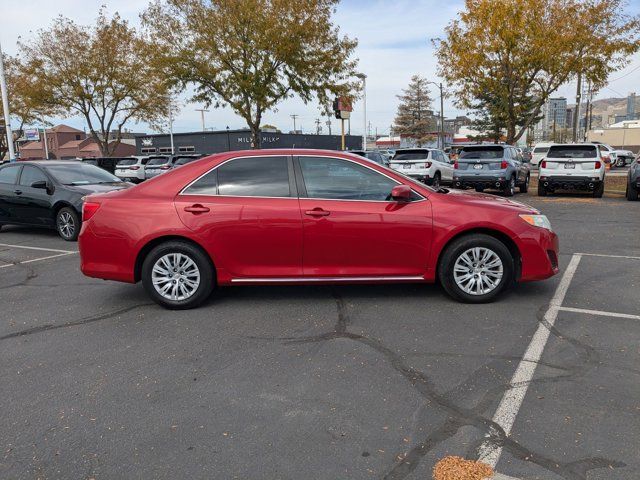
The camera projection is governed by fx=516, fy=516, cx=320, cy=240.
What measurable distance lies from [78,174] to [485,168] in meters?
11.9

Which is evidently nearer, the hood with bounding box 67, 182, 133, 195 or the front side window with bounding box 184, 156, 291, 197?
the front side window with bounding box 184, 156, 291, 197

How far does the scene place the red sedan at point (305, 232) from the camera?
5.13 metres

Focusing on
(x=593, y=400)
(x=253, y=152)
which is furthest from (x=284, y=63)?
(x=593, y=400)

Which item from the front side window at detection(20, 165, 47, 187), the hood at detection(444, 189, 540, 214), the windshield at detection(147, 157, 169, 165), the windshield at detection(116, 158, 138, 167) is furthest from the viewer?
the windshield at detection(116, 158, 138, 167)

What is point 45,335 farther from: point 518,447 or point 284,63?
point 284,63

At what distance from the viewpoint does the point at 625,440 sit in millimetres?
2844

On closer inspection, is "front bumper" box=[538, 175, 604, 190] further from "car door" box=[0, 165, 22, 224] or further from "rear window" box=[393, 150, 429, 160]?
"car door" box=[0, 165, 22, 224]

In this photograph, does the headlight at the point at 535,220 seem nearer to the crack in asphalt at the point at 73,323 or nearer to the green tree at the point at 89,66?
the crack in asphalt at the point at 73,323

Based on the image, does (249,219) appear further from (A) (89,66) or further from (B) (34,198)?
(A) (89,66)

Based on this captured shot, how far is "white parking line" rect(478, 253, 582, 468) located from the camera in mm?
2783

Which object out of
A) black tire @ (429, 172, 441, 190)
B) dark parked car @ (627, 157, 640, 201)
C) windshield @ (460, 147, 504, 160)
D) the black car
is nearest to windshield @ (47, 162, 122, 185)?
the black car

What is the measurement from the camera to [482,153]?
1683 centimetres

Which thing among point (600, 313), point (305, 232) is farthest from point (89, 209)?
point (600, 313)

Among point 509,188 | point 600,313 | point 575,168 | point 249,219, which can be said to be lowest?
point 600,313
